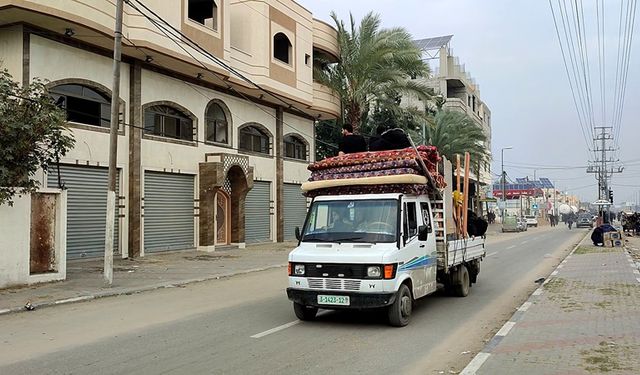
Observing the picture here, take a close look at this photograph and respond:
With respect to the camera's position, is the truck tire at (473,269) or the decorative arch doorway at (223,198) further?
the decorative arch doorway at (223,198)

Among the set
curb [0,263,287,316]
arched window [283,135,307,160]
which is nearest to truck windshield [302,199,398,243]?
curb [0,263,287,316]

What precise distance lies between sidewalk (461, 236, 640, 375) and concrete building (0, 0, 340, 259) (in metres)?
12.0

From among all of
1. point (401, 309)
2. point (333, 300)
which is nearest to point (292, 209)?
point (401, 309)

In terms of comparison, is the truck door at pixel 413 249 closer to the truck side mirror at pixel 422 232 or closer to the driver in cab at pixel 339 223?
the truck side mirror at pixel 422 232

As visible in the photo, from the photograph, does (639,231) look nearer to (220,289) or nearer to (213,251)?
(213,251)

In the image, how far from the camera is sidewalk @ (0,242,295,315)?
12000mm

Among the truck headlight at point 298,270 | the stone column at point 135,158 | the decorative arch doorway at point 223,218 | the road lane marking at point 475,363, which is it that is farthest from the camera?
the decorative arch doorway at point 223,218

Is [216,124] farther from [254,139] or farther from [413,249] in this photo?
→ [413,249]

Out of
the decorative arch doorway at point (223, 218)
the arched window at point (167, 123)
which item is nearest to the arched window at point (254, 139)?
the decorative arch doorway at point (223, 218)

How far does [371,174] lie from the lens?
944 centimetres

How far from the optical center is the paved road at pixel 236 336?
21.6 ft

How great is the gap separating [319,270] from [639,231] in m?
39.6

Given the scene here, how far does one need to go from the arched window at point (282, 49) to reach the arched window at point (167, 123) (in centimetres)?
739

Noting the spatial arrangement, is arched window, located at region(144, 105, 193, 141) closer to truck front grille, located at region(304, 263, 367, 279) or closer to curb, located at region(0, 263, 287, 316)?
curb, located at region(0, 263, 287, 316)
